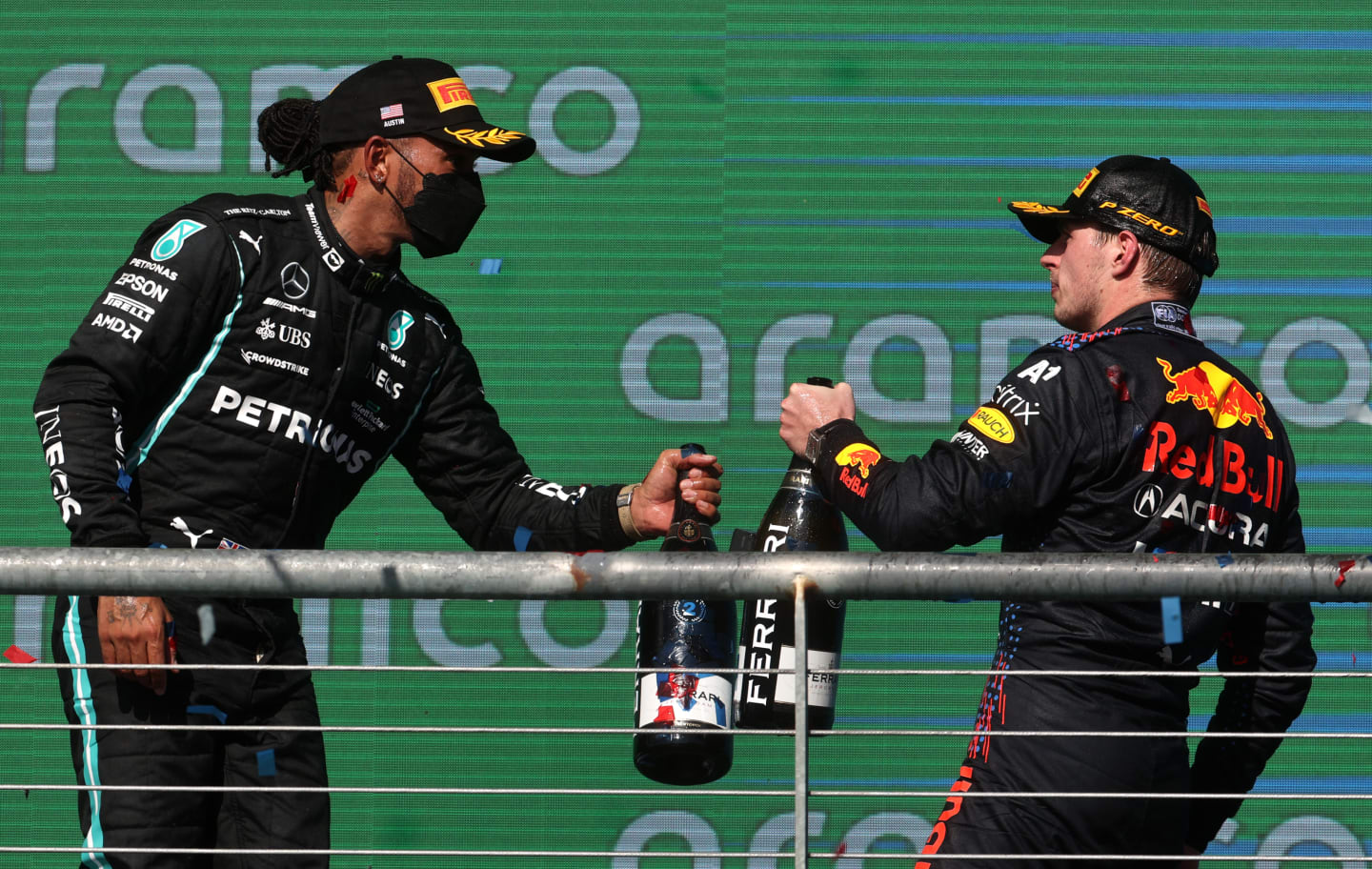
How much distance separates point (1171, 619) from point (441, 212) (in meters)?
1.44

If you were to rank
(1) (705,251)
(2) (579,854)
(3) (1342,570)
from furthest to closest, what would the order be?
(1) (705,251)
(2) (579,854)
(3) (1342,570)

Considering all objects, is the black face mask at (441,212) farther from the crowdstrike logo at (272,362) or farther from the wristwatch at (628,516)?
the wristwatch at (628,516)

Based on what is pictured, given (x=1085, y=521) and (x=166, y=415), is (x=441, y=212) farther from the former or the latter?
→ (x=1085, y=521)

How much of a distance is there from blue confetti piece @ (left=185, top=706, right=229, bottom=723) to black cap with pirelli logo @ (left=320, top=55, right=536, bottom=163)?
97 centimetres

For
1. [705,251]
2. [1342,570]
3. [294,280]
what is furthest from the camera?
[705,251]

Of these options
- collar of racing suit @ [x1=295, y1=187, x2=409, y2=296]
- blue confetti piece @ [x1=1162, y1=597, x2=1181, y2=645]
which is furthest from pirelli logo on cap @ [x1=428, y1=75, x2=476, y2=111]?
blue confetti piece @ [x1=1162, y1=597, x2=1181, y2=645]

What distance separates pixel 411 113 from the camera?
8.80ft

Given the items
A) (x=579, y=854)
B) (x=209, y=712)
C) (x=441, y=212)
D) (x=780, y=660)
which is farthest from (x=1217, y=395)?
(x=209, y=712)

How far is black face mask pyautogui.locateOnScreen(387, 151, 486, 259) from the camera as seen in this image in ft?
8.68

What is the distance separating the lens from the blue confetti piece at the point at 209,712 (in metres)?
2.34

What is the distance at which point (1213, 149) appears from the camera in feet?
12.8

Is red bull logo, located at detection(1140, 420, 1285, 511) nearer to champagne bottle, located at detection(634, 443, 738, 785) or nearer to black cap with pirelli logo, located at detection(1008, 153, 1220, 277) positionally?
black cap with pirelli logo, located at detection(1008, 153, 1220, 277)

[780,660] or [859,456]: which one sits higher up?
[859,456]

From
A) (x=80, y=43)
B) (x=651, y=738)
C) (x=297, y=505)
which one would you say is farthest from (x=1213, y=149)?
(x=80, y=43)
